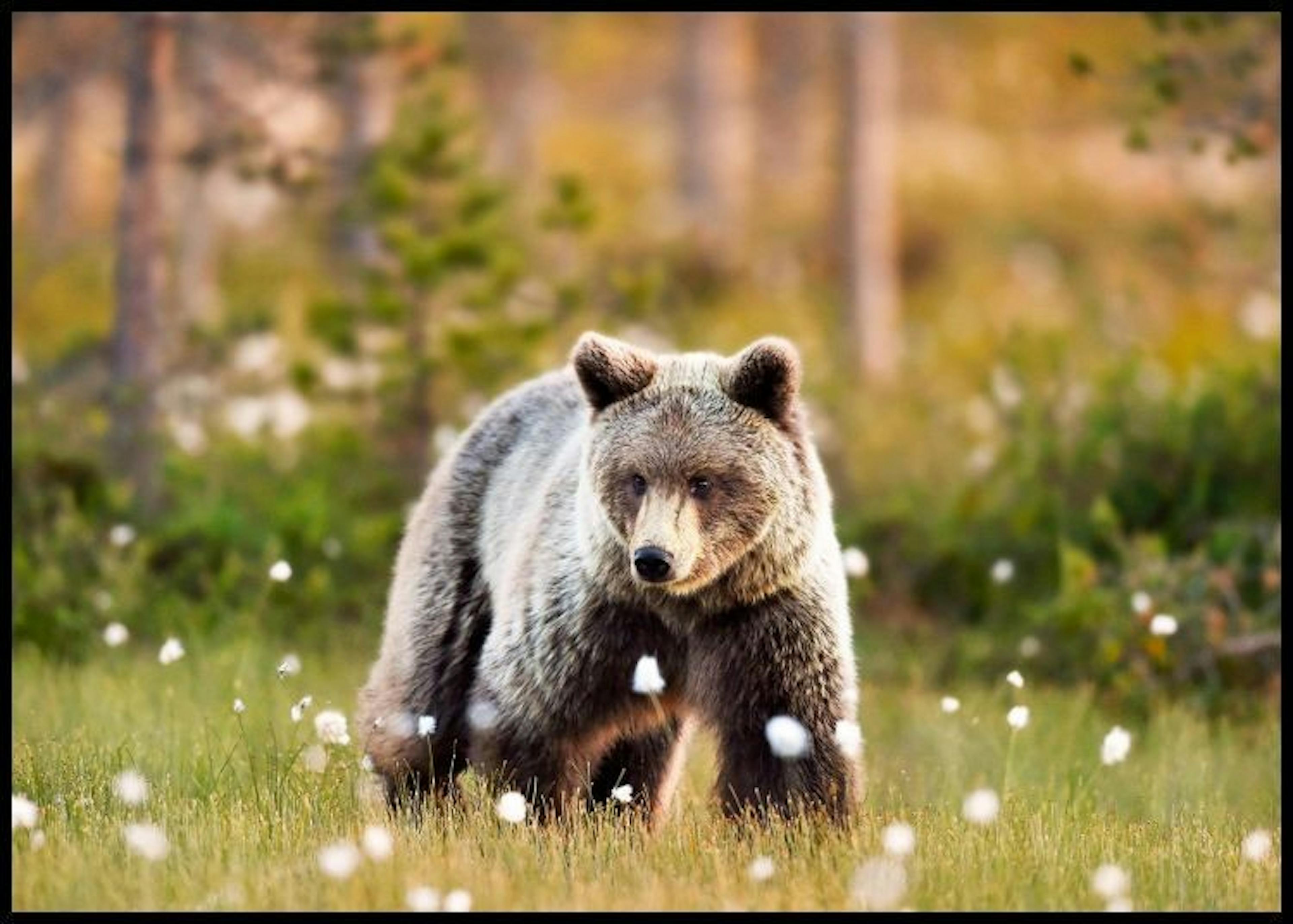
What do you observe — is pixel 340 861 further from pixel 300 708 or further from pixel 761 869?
pixel 300 708

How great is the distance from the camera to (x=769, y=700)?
6.29 m

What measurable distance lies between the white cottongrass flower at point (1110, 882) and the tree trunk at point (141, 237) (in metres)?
7.34

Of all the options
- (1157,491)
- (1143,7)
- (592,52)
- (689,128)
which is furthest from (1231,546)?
(592,52)

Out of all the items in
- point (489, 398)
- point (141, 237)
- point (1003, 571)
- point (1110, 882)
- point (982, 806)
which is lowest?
point (1110, 882)

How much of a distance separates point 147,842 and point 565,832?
1.51 m

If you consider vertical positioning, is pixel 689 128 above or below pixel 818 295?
above

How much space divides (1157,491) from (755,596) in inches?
232

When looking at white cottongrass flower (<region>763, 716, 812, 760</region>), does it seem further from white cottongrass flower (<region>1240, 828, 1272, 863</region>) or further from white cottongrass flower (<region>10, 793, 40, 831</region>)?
white cottongrass flower (<region>10, 793, 40, 831</region>)

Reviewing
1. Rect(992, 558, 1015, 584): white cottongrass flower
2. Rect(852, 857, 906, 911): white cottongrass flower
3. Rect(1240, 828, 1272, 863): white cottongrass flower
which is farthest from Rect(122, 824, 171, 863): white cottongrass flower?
Rect(992, 558, 1015, 584): white cottongrass flower

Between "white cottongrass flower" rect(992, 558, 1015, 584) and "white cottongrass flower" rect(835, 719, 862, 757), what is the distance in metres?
3.37

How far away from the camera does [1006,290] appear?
27016 mm

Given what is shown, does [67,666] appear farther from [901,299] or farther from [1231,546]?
[901,299]

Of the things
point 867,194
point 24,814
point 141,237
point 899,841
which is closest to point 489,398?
point 141,237

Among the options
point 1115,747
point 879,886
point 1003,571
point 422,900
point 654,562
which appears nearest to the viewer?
point 422,900
